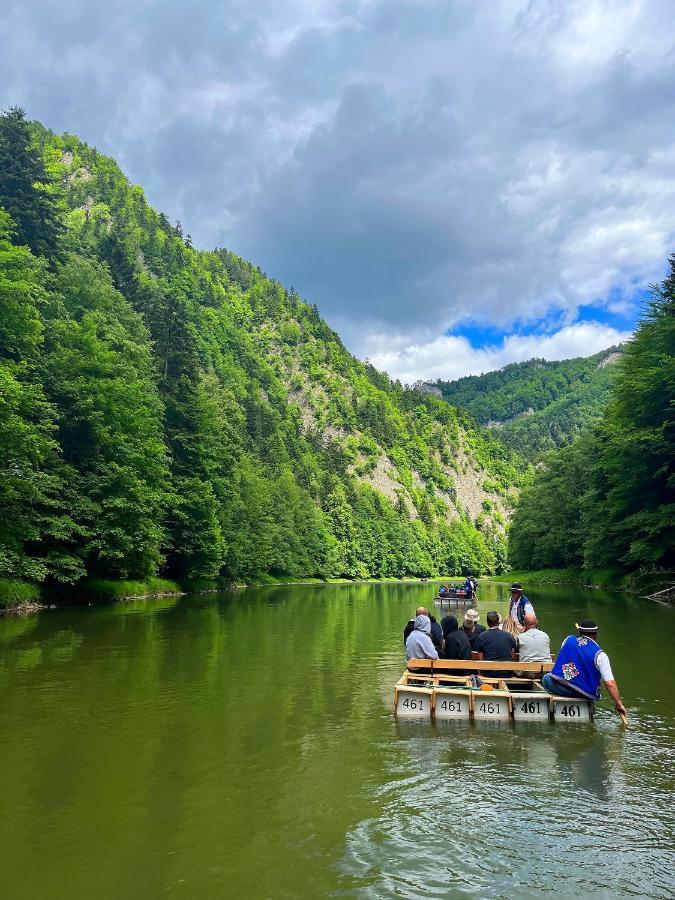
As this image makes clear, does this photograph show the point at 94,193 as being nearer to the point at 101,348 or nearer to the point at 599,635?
the point at 101,348

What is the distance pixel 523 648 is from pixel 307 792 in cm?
769

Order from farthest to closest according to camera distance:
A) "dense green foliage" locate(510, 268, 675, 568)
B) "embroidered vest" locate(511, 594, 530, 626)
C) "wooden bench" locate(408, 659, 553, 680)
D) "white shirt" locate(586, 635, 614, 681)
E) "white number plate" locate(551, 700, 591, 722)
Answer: "dense green foliage" locate(510, 268, 675, 568)
"embroidered vest" locate(511, 594, 530, 626)
"wooden bench" locate(408, 659, 553, 680)
"white number plate" locate(551, 700, 591, 722)
"white shirt" locate(586, 635, 614, 681)

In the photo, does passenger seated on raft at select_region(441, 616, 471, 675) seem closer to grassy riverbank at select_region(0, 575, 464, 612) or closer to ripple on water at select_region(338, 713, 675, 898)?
ripple on water at select_region(338, 713, 675, 898)

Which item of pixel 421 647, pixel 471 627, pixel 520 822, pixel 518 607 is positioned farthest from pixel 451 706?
pixel 518 607

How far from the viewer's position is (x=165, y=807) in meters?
8.23

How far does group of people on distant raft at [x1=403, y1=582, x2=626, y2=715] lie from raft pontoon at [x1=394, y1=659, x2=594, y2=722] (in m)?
0.35

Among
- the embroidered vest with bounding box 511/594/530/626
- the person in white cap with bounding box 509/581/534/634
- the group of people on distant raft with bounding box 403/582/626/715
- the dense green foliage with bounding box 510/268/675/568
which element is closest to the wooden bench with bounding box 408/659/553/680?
the group of people on distant raft with bounding box 403/582/626/715

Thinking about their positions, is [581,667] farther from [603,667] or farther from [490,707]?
[490,707]

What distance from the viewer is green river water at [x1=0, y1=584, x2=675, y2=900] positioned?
6.42 metres

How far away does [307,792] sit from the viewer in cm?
880

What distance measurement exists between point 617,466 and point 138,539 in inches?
1299

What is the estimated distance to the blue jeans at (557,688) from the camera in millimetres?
12548

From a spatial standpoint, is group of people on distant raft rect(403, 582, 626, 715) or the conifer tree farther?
the conifer tree

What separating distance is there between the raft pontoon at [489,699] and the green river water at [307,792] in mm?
332
